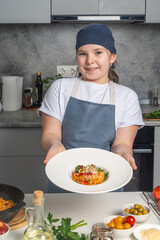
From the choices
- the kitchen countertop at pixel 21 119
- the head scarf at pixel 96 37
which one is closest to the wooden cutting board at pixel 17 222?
the head scarf at pixel 96 37

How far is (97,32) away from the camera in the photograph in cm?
171

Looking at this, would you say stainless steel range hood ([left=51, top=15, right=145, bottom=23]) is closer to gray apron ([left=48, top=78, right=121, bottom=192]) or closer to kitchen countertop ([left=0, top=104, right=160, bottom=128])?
kitchen countertop ([left=0, top=104, right=160, bottom=128])

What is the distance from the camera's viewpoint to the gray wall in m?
3.14

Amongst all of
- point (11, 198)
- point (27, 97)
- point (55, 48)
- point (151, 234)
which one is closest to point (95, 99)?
point (11, 198)

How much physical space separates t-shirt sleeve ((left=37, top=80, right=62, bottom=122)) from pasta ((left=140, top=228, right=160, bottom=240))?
2.58ft

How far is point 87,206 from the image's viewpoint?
1.47 meters

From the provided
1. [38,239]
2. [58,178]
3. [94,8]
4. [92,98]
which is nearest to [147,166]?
[92,98]

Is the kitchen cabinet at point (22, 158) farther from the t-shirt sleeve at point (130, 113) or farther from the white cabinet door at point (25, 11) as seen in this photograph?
the t-shirt sleeve at point (130, 113)

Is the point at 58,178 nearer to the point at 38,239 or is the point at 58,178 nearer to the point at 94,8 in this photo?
the point at 38,239

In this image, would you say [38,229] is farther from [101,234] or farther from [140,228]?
Answer: [140,228]

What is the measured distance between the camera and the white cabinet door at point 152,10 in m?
2.74

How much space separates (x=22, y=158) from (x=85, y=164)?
4.19 feet

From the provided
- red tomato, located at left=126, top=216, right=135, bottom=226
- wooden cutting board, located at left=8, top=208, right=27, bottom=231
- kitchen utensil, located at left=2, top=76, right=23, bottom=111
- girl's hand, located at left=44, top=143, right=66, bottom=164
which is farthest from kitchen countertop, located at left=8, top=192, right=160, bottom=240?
Answer: kitchen utensil, located at left=2, top=76, right=23, bottom=111

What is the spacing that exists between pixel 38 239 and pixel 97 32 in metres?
1.03
